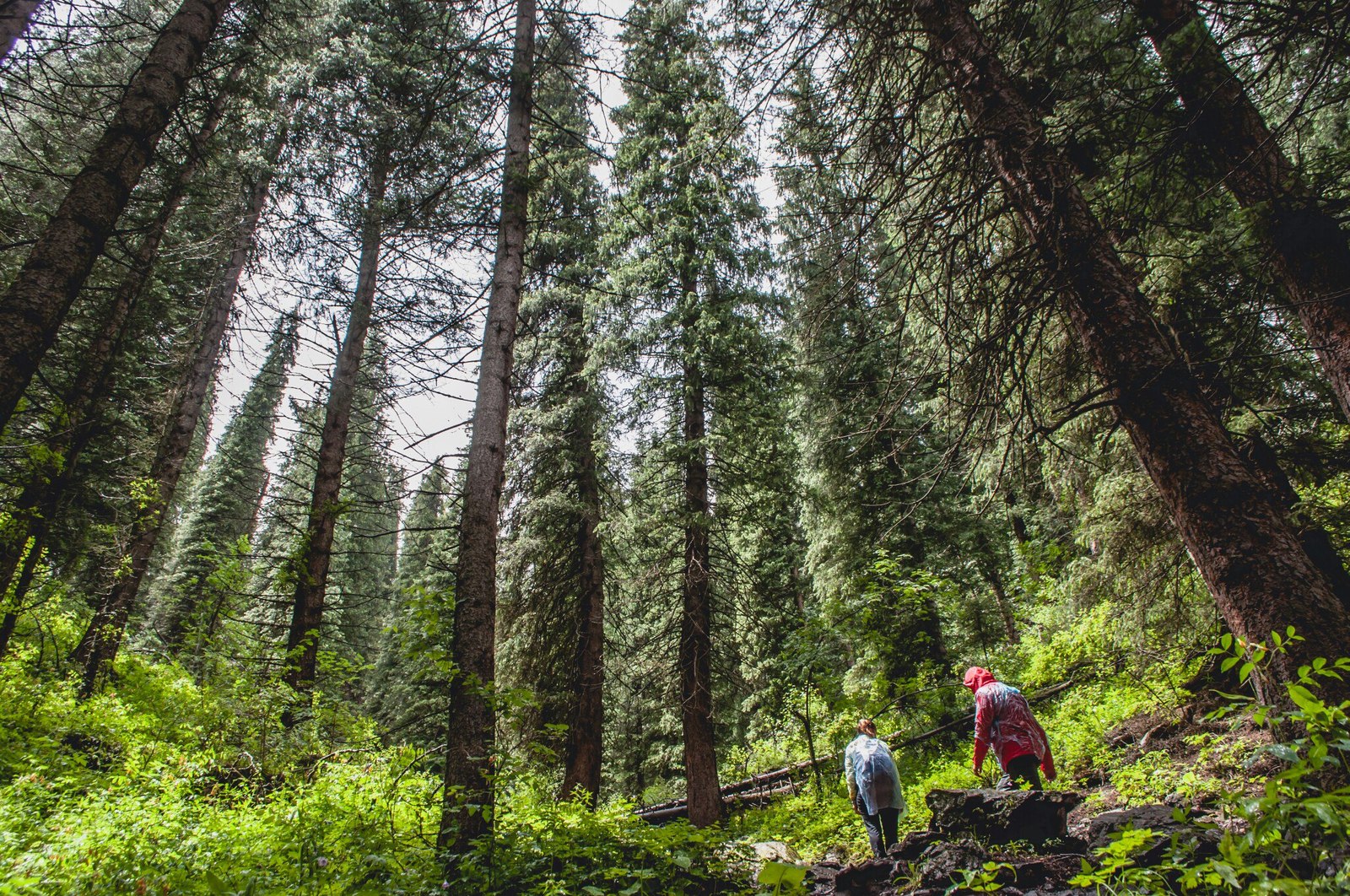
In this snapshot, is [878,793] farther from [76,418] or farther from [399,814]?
[76,418]

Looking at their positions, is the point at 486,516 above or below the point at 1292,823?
above

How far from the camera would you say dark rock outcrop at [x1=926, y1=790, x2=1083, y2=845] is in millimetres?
4215

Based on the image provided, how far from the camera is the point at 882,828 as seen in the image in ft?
19.9

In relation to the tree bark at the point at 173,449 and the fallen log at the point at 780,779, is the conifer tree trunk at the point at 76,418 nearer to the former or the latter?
the tree bark at the point at 173,449

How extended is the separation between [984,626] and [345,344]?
14.9 meters

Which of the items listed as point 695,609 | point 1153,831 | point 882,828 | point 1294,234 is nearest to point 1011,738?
point 882,828

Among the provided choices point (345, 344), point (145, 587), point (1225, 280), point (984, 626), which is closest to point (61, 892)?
point (345, 344)

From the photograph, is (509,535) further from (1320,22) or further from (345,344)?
(1320,22)

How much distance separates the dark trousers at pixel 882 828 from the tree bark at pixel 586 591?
5.08 metres

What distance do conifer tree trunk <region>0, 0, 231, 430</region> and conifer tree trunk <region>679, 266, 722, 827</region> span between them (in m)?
7.00

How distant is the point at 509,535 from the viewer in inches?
472

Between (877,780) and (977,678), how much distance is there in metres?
1.66

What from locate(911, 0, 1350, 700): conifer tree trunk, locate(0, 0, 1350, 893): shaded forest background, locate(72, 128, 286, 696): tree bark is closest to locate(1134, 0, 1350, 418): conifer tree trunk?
locate(0, 0, 1350, 893): shaded forest background

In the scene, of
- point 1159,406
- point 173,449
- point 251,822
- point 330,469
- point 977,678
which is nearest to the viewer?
point 1159,406
